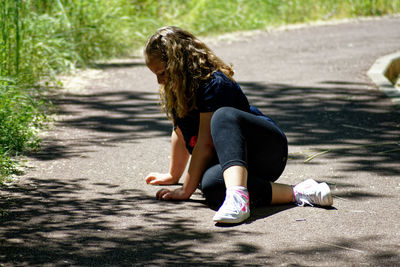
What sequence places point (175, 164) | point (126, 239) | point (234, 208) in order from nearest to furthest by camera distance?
point (126, 239), point (234, 208), point (175, 164)

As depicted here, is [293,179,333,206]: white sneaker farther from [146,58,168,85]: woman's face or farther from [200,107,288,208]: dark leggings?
[146,58,168,85]: woman's face

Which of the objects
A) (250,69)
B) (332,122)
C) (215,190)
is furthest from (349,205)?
(250,69)

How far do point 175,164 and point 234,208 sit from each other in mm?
889

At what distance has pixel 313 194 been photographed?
3770 mm

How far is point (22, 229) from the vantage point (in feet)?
11.5

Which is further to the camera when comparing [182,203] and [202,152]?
[182,203]

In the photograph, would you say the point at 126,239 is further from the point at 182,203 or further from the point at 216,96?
the point at 216,96

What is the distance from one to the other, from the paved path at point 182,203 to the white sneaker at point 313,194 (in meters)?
0.08

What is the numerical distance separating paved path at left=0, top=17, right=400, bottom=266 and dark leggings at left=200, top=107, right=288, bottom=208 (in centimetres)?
13

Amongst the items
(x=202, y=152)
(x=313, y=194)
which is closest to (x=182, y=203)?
(x=202, y=152)

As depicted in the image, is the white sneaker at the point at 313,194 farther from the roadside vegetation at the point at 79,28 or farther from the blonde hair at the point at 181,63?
the roadside vegetation at the point at 79,28

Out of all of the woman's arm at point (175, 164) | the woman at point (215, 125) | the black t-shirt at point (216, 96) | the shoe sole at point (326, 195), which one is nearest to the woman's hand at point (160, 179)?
the woman's arm at point (175, 164)

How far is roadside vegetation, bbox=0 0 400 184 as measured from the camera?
549 cm

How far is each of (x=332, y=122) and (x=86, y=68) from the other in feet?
13.7
